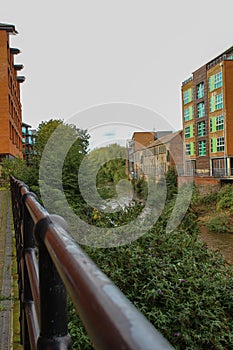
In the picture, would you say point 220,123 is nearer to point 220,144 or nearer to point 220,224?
point 220,144

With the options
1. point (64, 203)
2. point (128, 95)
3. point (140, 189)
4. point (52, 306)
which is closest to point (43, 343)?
point (52, 306)

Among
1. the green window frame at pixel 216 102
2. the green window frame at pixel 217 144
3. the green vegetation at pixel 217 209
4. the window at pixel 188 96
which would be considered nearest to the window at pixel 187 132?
the window at pixel 188 96

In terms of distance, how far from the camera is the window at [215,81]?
106ft

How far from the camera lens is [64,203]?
10070mm

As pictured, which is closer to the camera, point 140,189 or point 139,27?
point 140,189

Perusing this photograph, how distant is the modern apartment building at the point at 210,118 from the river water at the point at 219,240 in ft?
30.5

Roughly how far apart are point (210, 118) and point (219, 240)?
1623cm

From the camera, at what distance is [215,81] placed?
3322 centimetres

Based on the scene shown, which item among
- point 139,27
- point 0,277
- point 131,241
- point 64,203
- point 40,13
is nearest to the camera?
point 0,277

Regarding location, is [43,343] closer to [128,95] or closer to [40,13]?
[40,13]

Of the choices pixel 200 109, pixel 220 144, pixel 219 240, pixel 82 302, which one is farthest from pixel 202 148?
pixel 82 302

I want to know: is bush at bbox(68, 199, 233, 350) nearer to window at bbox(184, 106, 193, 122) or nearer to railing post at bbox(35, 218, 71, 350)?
railing post at bbox(35, 218, 71, 350)

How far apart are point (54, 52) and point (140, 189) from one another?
13310mm

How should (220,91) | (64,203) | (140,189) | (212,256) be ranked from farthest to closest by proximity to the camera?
(220,91)
(140,189)
(64,203)
(212,256)
